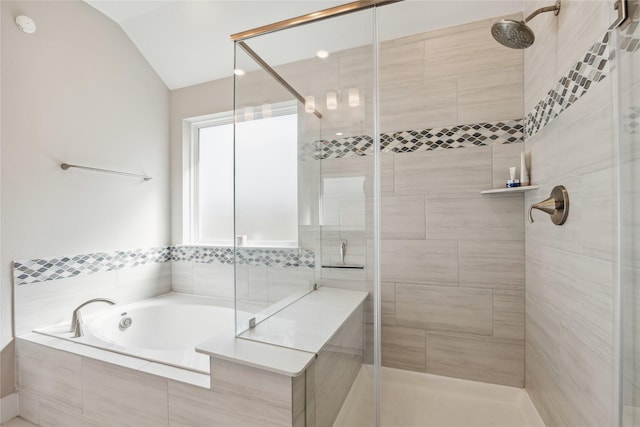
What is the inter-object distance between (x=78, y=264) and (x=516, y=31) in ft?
9.14

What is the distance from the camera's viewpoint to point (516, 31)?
1.21 meters

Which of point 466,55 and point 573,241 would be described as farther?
point 466,55

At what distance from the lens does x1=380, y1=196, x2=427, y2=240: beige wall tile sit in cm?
192

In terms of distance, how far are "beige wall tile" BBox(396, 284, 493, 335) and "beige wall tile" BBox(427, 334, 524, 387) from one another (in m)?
0.07

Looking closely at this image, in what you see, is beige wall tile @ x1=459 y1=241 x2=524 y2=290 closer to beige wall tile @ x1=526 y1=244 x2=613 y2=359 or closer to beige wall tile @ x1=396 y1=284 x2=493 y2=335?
beige wall tile @ x1=396 y1=284 x2=493 y2=335

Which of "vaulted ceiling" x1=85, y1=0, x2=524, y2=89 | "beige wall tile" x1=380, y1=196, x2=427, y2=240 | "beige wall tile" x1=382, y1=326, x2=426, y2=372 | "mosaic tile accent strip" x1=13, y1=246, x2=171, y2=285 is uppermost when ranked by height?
"vaulted ceiling" x1=85, y1=0, x2=524, y2=89

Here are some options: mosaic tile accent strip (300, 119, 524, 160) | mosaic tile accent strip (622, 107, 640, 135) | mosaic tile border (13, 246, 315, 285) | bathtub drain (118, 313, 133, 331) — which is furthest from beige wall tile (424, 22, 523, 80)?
bathtub drain (118, 313, 133, 331)

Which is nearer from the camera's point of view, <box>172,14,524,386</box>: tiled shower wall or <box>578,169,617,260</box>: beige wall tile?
<box>578,169,617,260</box>: beige wall tile

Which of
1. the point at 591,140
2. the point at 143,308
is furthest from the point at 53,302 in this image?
the point at 591,140

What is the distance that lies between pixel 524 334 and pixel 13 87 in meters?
3.26

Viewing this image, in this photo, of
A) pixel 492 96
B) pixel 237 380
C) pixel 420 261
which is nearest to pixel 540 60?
pixel 492 96

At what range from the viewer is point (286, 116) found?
4.45ft

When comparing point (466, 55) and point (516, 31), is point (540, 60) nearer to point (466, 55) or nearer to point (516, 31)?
point (516, 31)

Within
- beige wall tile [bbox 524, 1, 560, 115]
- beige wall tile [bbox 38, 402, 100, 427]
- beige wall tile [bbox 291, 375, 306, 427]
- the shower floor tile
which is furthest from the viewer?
the shower floor tile
